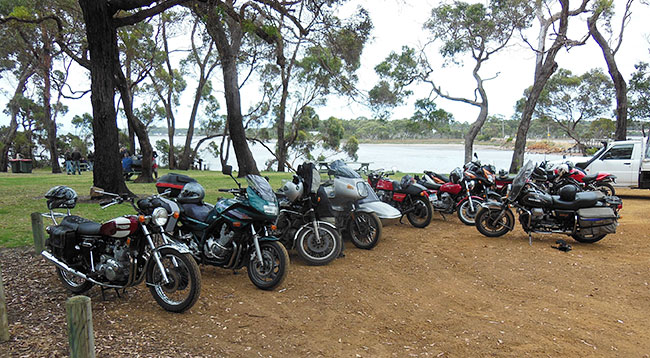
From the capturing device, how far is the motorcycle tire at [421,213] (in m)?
8.20

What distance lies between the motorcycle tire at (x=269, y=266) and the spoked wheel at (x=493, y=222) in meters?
4.16

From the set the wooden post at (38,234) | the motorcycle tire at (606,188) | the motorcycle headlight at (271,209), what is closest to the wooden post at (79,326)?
the motorcycle headlight at (271,209)

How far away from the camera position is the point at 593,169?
13.3m

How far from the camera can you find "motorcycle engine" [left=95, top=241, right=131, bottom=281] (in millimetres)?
3980

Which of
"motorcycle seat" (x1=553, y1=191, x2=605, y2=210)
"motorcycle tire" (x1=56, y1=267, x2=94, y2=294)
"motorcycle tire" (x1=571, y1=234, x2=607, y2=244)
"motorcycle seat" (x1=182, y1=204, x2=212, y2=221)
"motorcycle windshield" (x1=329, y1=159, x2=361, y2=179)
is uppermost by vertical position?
"motorcycle windshield" (x1=329, y1=159, x2=361, y2=179)

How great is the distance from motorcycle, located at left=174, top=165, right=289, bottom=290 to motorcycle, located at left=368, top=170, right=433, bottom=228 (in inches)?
159

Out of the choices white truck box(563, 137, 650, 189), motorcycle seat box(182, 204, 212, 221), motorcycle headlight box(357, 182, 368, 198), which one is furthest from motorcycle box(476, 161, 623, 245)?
white truck box(563, 137, 650, 189)

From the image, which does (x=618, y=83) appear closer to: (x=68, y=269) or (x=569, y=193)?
(x=569, y=193)

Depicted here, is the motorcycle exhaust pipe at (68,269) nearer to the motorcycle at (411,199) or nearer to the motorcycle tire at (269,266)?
the motorcycle tire at (269,266)

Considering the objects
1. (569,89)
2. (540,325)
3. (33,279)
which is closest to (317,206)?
(540,325)

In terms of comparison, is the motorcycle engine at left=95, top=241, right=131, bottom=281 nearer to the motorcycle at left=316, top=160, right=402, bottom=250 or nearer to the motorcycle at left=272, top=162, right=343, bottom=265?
the motorcycle at left=272, top=162, right=343, bottom=265

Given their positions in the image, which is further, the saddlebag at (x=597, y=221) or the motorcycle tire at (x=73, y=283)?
the saddlebag at (x=597, y=221)

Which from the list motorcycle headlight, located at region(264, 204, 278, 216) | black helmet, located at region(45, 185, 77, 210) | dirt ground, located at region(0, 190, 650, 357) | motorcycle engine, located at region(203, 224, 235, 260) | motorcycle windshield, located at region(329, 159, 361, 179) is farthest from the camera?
motorcycle windshield, located at region(329, 159, 361, 179)

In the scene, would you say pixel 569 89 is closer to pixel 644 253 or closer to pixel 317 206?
pixel 644 253
